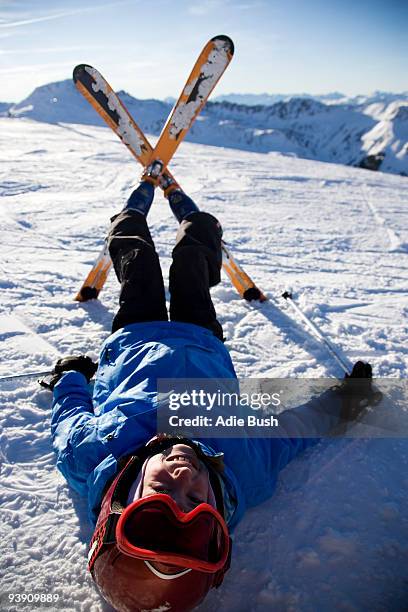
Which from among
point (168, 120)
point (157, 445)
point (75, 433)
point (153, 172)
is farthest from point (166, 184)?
point (157, 445)

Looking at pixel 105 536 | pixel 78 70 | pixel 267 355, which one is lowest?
pixel 267 355

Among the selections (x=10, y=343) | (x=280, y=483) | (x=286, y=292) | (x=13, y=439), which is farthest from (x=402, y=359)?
(x=10, y=343)

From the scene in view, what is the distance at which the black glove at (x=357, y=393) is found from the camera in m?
2.21

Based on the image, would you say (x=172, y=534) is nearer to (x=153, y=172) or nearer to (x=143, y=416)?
(x=143, y=416)

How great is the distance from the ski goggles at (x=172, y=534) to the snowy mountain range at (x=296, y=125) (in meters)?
69.6

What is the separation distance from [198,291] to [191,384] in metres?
0.68

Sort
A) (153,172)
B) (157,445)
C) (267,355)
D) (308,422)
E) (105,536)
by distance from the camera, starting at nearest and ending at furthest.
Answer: (105,536) < (157,445) < (308,422) < (267,355) < (153,172)

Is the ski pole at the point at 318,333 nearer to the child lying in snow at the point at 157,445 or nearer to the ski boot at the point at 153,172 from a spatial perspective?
the child lying in snow at the point at 157,445

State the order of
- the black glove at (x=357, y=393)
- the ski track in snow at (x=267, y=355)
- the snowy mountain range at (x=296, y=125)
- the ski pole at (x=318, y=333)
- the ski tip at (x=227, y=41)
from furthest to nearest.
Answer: the snowy mountain range at (x=296, y=125)
the ski tip at (x=227, y=41)
the ski pole at (x=318, y=333)
the black glove at (x=357, y=393)
the ski track in snow at (x=267, y=355)

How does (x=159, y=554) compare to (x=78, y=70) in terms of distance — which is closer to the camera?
(x=159, y=554)

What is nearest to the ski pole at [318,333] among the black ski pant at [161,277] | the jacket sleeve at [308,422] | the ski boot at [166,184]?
the jacket sleeve at [308,422]

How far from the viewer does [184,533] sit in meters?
1.17

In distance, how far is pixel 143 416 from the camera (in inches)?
64.8

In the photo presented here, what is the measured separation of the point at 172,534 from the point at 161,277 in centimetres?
152
